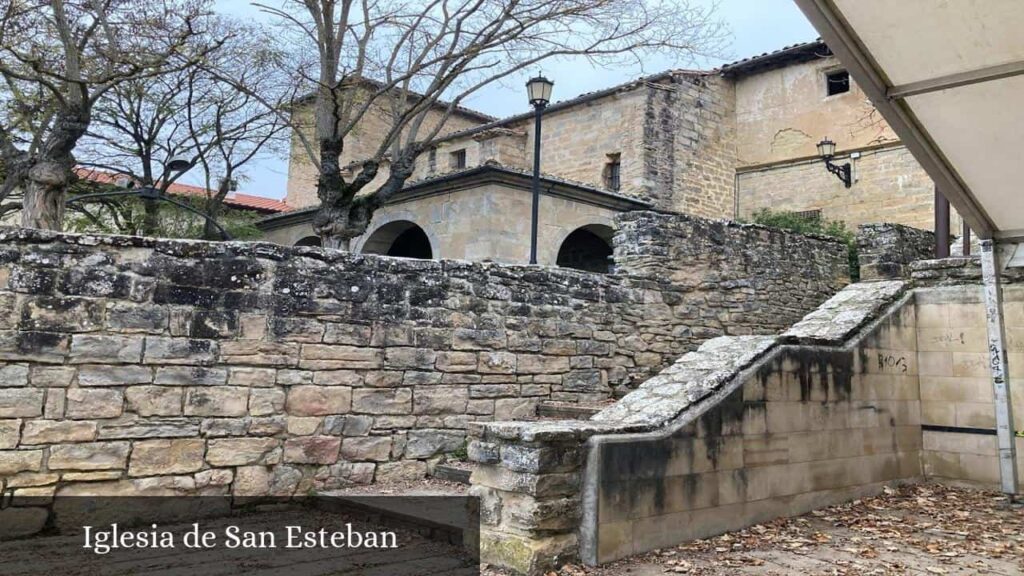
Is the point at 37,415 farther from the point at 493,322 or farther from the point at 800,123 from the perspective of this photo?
the point at 800,123

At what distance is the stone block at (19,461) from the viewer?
4809 mm

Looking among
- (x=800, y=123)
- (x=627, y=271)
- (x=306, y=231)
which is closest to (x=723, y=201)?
(x=800, y=123)

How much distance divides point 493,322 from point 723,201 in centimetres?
1365

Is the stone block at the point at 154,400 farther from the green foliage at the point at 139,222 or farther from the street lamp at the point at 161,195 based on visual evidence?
the green foliage at the point at 139,222

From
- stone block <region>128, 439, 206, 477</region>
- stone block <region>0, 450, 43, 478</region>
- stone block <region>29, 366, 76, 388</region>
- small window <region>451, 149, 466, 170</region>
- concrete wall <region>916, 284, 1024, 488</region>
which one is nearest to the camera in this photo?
stone block <region>0, 450, 43, 478</region>

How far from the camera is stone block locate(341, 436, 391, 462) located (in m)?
6.04

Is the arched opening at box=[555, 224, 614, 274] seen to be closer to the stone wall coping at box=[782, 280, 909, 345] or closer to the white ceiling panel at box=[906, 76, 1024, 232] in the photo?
the stone wall coping at box=[782, 280, 909, 345]

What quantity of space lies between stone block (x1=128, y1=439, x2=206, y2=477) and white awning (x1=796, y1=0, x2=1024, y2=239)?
→ 16.2 feet

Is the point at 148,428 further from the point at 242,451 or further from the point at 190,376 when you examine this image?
the point at 242,451

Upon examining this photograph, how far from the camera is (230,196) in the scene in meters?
26.0

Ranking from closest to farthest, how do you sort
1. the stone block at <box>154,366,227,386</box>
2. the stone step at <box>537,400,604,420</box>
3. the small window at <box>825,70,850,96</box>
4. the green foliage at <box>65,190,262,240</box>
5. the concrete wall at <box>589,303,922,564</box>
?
1. the concrete wall at <box>589,303,922,564</box>
2. the stone block at <box>154,366,227,386</box>
3. the stone step at <box>537,400,604,420</box>
4. the green foliage at <box>65,190,262,240</box>
5. the small window at <box>825,70,850,96</box>

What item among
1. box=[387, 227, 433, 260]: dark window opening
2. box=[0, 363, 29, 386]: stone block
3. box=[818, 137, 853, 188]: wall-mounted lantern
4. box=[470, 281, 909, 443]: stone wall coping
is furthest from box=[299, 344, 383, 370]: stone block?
box=[818, 137, 853, 188]: wall-mounted lantern

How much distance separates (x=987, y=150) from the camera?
4.72m

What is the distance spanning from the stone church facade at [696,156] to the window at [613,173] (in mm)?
31
